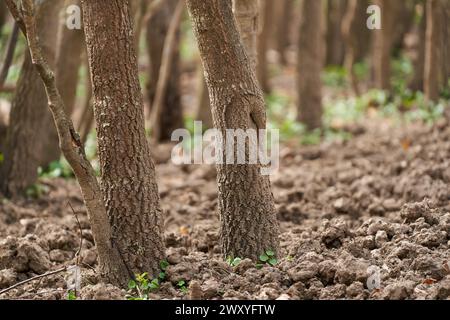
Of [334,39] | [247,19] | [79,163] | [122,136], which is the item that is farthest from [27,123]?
[334,39]

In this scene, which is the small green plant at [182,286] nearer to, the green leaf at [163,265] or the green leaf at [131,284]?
the green leaf at [163,265]

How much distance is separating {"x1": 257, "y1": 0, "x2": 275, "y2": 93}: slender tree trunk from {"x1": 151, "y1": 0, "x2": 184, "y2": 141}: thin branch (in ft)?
11.2

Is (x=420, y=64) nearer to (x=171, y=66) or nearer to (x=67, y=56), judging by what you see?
(x=171, y=66)

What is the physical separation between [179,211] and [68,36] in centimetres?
264

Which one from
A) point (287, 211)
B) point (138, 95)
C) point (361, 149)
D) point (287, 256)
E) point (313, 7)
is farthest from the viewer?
point (313, 7)

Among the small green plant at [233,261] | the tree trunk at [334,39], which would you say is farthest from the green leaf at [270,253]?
the tree trunk at [334,39]

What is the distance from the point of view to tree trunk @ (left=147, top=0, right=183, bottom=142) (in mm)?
14203

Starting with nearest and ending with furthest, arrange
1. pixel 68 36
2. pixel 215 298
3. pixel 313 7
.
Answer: pixel 215 298
pixel 68 36
pixel 313 7

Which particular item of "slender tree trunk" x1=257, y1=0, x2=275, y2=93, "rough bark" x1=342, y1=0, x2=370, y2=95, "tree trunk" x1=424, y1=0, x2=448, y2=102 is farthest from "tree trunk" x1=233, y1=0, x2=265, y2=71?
"slender tree trunk" x1=257, y1=0, x2=275, y2=93

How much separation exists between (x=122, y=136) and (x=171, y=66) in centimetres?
864

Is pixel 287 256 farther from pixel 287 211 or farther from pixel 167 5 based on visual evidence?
pixel 167 5

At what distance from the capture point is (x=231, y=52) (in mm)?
5934

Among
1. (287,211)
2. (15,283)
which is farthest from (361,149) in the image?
(15,283)

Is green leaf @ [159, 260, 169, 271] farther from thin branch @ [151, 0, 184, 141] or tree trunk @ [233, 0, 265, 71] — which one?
thin branch @ [151, 0, 184, 141]
